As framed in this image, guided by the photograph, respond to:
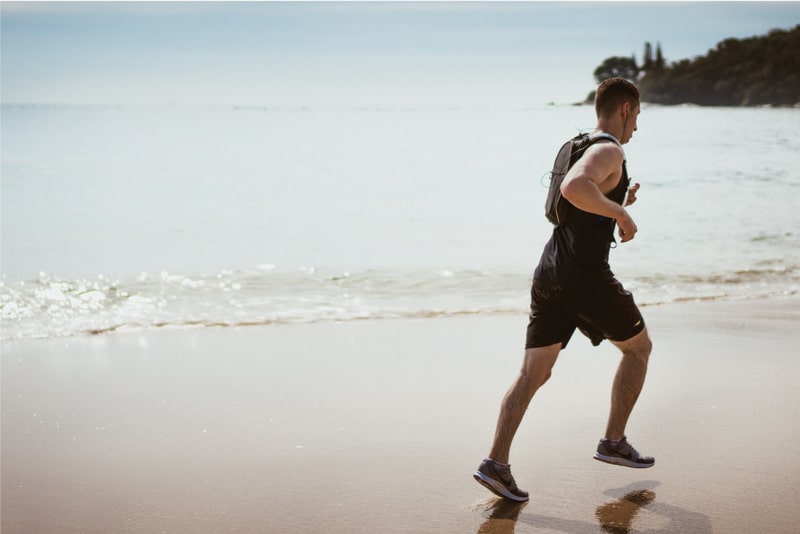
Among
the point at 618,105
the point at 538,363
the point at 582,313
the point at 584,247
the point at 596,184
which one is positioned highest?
the point at 618,105

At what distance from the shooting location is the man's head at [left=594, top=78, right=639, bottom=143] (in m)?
3.84

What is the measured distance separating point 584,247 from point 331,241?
13266 mm

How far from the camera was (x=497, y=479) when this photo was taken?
3.86 metres

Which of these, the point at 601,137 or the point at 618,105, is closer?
the point at 601,137

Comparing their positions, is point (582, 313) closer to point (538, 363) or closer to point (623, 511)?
point (538, 363)

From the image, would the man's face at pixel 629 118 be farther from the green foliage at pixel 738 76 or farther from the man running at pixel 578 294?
the green foliage at pixel 738 76

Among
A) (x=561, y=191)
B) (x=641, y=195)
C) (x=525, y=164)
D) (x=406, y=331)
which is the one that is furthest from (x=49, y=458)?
(x=525, y=164)

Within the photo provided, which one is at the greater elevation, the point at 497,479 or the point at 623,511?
the point at 497,479

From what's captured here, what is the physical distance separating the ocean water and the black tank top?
16.1 ft

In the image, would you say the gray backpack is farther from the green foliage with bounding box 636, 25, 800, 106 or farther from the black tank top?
the green foliage with bounding box 636, 25, 800, 106

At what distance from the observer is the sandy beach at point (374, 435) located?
3.84 m

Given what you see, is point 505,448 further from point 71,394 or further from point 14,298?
point 14,298

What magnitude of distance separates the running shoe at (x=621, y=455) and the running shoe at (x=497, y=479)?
19.7 inches

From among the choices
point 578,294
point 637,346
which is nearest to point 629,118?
point 578,294
